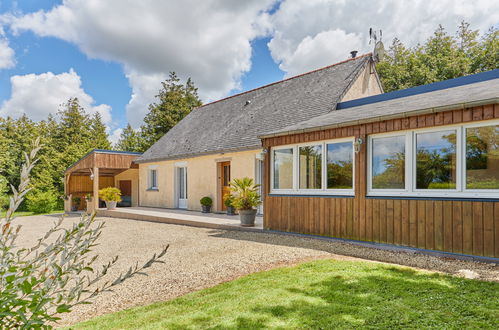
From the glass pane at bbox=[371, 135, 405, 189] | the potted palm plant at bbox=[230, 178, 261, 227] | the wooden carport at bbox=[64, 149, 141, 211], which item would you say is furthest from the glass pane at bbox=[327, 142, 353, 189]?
the wooden carport at bbox=[64, 149, 141, 211]

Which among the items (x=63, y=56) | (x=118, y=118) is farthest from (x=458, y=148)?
(x=118, y=118)

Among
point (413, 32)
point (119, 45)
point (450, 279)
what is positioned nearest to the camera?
point (450, 279)

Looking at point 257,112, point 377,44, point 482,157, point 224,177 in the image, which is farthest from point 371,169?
point 257,112

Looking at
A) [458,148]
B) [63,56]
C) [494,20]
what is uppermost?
[494,20]

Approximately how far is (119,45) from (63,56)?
7475 mm

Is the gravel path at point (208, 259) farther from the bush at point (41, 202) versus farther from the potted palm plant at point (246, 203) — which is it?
the bush at point (41, 202)

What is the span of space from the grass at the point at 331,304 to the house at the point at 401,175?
1.76 metres

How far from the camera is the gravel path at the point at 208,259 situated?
179 inches

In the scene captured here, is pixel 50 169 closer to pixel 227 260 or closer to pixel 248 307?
pixel 227 260

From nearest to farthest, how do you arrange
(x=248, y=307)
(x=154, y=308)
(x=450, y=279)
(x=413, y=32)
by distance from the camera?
(x=248, y=307)
(x=154, y=308)
(x=450, y=279)
(x=413, y=32)

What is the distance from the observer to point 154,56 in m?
18.5

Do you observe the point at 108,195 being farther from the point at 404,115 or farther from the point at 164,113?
the point at 164,113

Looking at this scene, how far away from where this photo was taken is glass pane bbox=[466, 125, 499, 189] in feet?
17.5

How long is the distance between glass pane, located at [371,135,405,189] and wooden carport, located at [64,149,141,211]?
1378 cm
